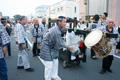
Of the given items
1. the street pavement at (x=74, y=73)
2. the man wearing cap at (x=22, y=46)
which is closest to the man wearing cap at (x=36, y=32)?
the street pavement at (x=74, y=73)

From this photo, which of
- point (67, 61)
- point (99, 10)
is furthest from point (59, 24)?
point (99, 10)

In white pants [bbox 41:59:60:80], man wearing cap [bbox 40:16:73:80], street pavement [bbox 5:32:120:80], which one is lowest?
street pavement [bbox 5:32:120:80]

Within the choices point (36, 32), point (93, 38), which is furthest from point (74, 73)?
point (36, 32)

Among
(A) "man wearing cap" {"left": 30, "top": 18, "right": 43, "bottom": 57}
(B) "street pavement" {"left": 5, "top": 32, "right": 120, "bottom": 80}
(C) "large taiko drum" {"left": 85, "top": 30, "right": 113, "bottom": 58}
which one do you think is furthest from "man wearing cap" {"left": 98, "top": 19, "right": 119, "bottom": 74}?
(A) "man wearing cap" {"left": 30, "top": 18, "right": 43, "bottom": 57}

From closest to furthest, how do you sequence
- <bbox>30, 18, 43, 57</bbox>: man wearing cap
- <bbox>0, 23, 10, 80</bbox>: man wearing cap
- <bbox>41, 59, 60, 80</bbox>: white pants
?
<bbox>0, 23, 10, 80</bbox>: man wearing cap
<bbox>41, 59, 60, 80</bbox>: white pants
<bbox>30, 18, 43, 57</bbox>: man wearing cap

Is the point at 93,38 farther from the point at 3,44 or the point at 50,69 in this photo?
the point at 3,44

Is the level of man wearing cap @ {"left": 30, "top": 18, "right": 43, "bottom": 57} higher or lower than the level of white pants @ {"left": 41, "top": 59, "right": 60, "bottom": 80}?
higher

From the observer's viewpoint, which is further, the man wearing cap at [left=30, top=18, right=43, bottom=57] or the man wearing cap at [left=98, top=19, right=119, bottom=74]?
the man wearing cap at [left=30, top=18, right=43, bottom=57]

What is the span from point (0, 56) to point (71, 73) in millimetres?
2357

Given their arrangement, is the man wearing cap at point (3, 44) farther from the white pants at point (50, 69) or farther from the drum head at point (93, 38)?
the drum head at point (93, 38)

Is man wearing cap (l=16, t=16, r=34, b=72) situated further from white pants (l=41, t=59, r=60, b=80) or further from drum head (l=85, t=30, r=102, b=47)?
drum head (l=85, t=30, r=102, b=47)

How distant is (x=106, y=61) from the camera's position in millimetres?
4184

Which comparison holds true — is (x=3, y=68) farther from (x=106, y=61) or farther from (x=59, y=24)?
(x=106, y=61)

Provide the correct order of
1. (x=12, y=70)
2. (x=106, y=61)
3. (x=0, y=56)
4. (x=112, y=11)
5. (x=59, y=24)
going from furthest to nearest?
(x=112, y=11) → (x=12, y=70) → (x=106, y=61) → (x=59, y=24) → (x=0, y=56)
